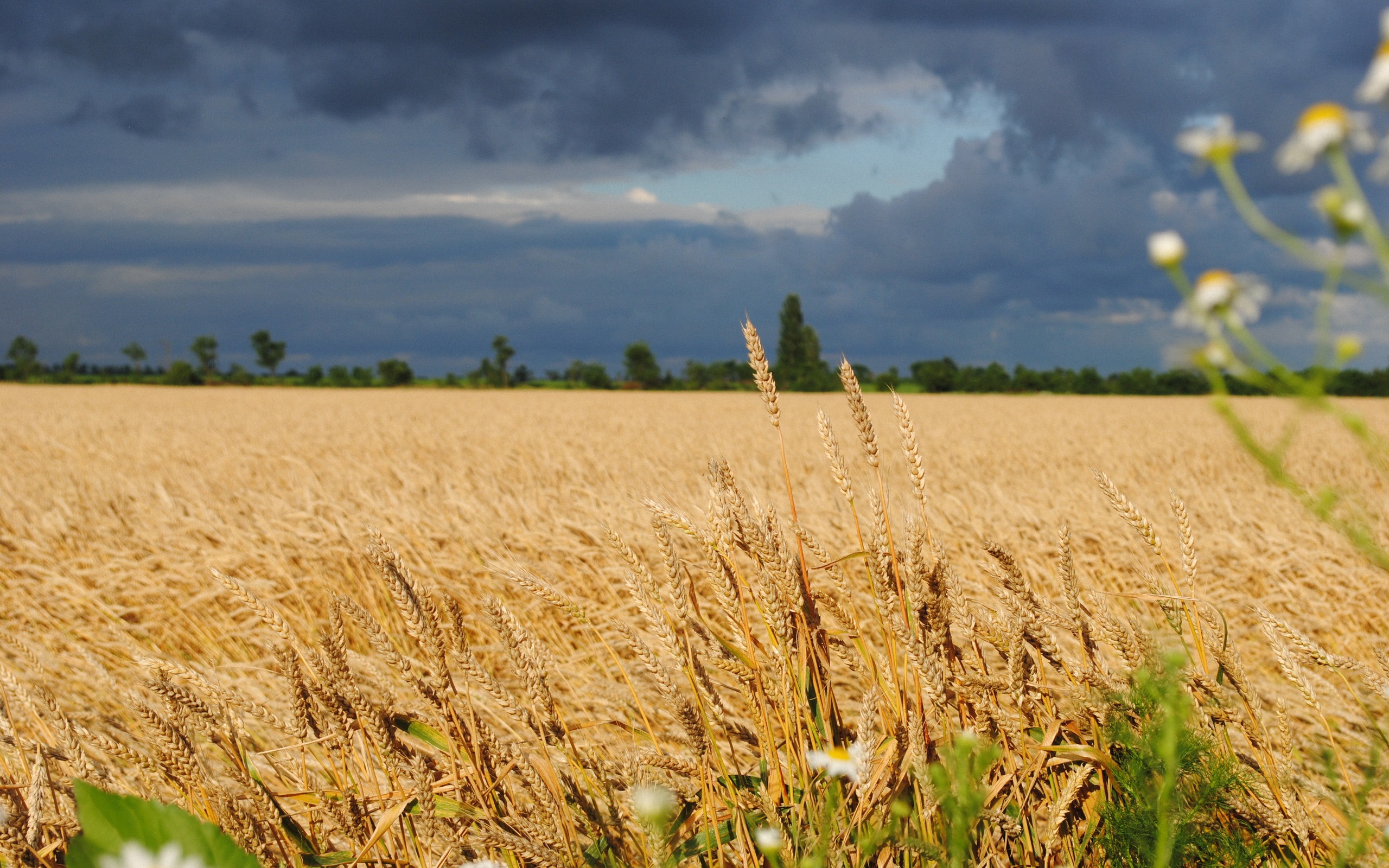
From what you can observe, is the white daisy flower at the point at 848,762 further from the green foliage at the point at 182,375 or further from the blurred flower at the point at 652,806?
the green foliage at the point at 182,375

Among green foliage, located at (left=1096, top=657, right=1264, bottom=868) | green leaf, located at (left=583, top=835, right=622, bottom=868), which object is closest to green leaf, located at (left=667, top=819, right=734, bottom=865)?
green leaf, located at (left=583, top=835, right=622, bottom=868)

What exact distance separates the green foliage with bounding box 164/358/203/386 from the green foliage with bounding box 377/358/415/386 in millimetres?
14778

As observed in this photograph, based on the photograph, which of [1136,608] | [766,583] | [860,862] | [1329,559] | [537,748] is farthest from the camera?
[1329,559]

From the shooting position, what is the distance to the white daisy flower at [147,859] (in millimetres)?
713

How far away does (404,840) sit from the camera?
1833 millimetres

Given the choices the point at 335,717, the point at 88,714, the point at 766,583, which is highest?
the point at 766,583

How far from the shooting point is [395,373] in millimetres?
76188

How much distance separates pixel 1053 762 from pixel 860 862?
27.3 inches

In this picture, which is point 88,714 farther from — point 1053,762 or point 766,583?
point 1053,762

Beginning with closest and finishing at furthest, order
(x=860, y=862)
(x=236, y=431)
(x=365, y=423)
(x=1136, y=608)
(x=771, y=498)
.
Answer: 1. (x=860, y=862)
2. (x=1136, y=608)
3. (x=771, y=498)
4. (x=236, y=431)
5. (x=365, y=423)

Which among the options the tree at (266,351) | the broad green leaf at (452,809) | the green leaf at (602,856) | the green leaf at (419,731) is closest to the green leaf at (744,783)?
the green leaf at (602,856)

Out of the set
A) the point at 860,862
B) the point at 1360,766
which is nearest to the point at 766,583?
the point at 860,862

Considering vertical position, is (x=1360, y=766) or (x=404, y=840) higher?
(x=1360, y=766)

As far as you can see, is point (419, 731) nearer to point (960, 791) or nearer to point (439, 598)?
point (439, 598)
